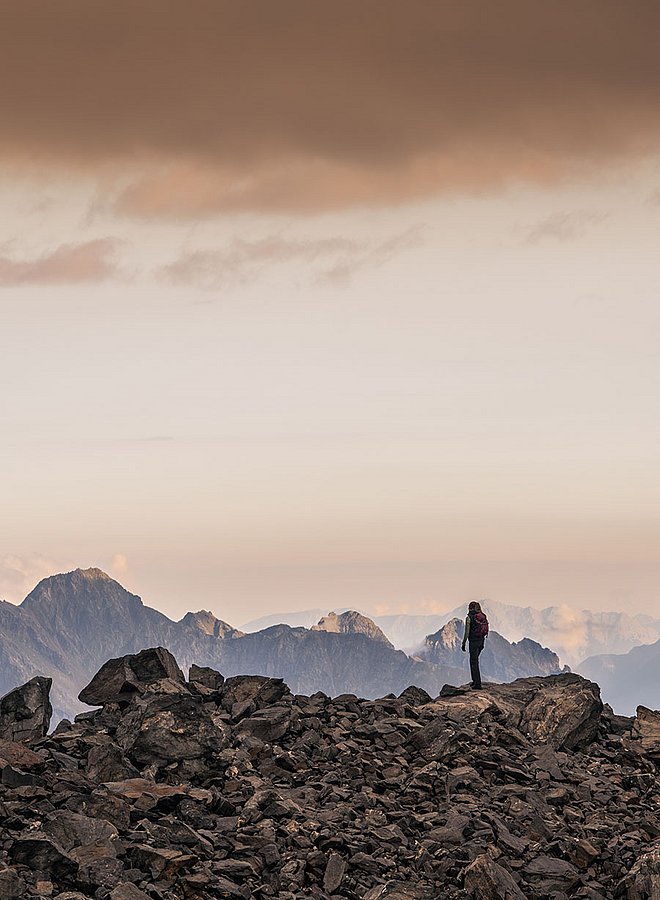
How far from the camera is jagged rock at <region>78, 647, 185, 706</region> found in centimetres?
4053

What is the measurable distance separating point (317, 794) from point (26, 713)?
470 inches

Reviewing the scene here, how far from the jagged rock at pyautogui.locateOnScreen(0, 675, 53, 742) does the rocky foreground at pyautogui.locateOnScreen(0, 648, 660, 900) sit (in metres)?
0.08

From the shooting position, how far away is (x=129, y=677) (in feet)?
134

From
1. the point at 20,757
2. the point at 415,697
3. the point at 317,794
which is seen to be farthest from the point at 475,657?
the point at 20,757

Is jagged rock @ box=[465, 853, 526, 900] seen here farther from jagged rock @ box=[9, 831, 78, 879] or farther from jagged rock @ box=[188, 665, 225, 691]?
jagged rock @ box=[188, 665, 225, 691]

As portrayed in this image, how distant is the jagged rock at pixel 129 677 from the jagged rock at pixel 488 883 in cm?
1534

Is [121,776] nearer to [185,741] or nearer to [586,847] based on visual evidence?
[185,741]

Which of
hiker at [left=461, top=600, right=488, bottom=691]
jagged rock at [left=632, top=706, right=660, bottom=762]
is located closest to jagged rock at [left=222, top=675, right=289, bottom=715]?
hiker at [left=461, top=600, right=488, bottom=691]

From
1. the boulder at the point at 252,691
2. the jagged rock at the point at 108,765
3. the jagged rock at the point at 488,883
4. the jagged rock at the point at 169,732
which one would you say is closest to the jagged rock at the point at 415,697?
the boulder at the point at 252,691

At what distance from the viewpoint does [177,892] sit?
27.8m

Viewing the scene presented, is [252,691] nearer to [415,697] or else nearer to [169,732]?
[169,732]

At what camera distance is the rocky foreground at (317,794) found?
29031 mm

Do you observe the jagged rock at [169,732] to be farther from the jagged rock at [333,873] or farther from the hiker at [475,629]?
the hiker at [475,629]

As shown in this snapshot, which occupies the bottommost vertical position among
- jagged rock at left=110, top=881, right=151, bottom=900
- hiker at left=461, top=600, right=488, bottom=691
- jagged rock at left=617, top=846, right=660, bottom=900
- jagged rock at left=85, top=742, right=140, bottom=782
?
jagged rock at left=617, top=846, right=660, bottom=900
